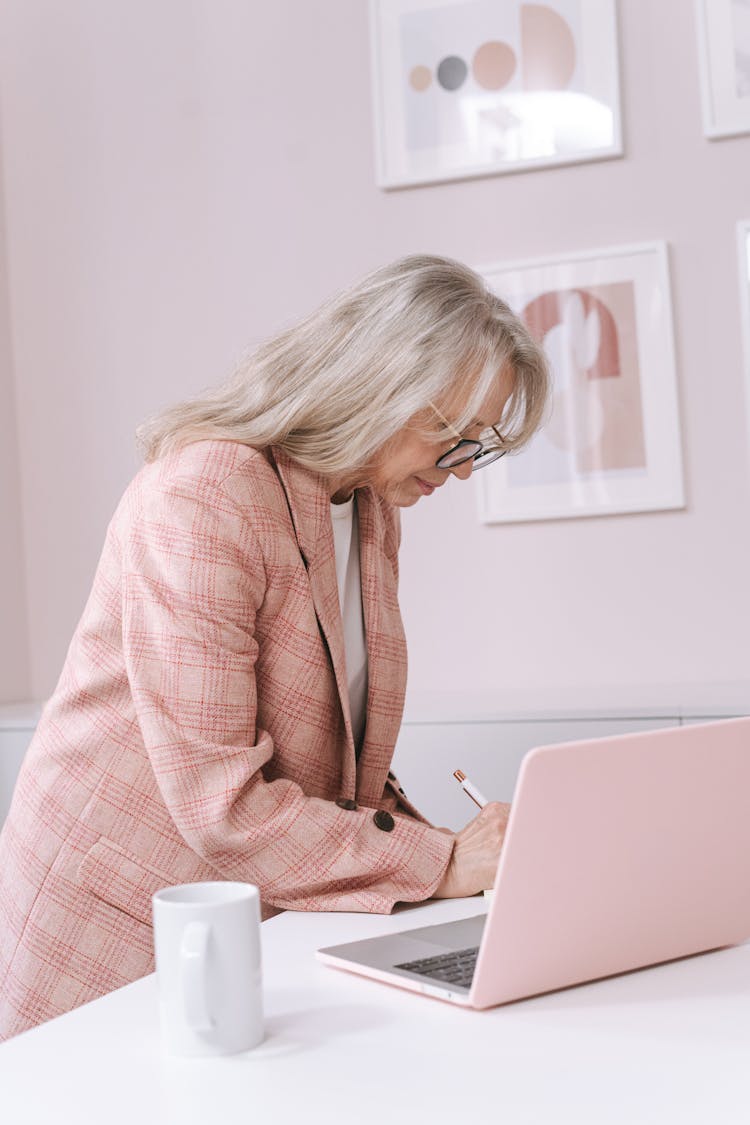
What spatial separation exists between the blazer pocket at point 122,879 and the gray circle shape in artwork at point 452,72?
86.5 inches

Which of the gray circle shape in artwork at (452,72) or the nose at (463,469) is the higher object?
the gray circle shape in artwork at (452,72)

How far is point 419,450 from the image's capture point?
1713 mm

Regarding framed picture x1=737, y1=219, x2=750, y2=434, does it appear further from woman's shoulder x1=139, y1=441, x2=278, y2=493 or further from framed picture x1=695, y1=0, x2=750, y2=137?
woman's shoulder x1=139, y1=441, x2=278, y2=493

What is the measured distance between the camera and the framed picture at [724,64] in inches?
114

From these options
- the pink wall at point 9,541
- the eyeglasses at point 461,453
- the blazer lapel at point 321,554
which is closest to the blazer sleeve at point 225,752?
the blazer lapel at point 321,554

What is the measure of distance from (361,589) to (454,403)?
0.92ft

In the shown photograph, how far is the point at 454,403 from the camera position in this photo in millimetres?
1642

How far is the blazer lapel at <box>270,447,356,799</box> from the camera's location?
5.07 feet

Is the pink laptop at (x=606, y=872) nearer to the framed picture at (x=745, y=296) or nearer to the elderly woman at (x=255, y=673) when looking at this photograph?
the elderly woman at (x=255, y=673)

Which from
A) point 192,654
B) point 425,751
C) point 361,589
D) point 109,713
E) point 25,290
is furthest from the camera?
point 25,290

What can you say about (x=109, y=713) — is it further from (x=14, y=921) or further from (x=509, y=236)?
(x=509, y=236)

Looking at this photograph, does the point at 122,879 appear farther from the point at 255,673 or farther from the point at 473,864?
the point at 473,864

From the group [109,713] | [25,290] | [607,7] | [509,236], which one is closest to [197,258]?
[25,290]

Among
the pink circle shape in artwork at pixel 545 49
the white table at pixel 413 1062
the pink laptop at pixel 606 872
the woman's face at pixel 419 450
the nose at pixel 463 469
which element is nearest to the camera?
the white table at pixel 413 1062
